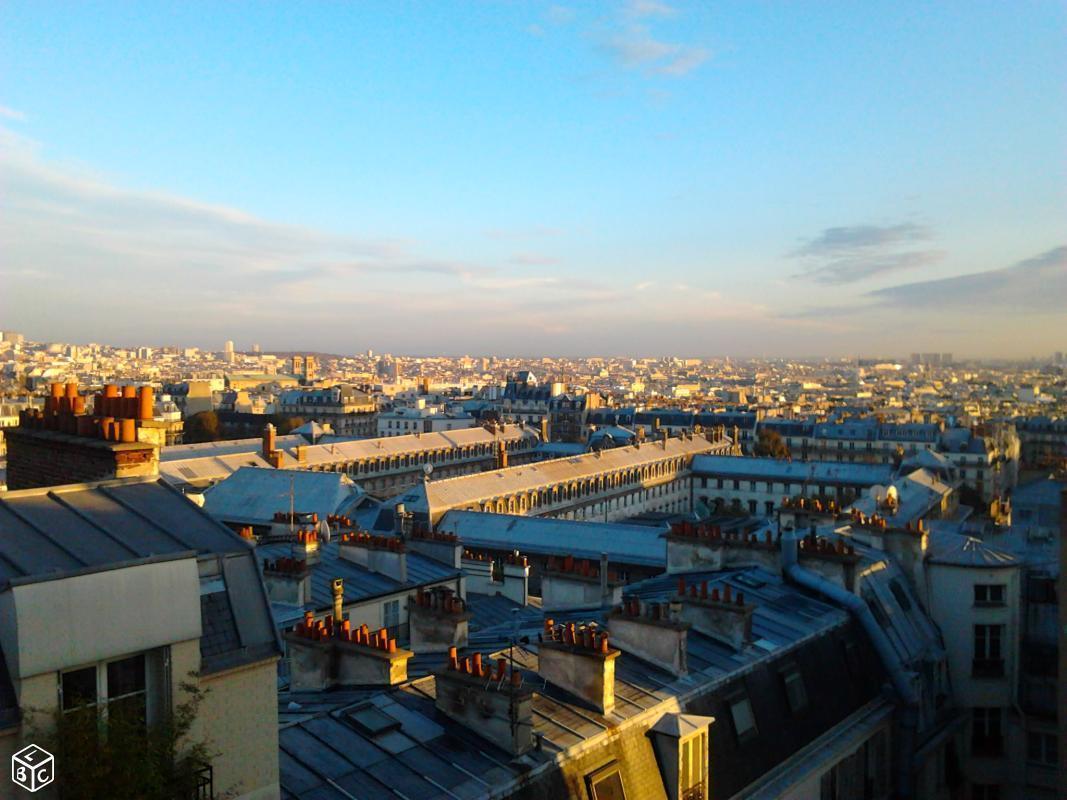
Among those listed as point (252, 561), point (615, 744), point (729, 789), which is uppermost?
point (252, 561)

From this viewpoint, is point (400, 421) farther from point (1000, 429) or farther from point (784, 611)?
point (784, 611)

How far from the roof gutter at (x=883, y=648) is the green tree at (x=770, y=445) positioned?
277 ft

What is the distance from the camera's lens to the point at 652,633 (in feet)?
42.8

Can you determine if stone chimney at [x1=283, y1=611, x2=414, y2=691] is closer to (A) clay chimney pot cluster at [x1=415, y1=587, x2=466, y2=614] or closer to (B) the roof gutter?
(A) clay chimney pot cluster at [x1=415, y1=587, x2=466, y2=614]

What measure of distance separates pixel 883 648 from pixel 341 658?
9.67 meters

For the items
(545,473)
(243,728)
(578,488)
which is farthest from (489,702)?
(578,488)

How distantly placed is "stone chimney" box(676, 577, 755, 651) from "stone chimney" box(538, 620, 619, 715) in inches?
113

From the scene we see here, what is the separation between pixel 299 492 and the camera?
159 feet

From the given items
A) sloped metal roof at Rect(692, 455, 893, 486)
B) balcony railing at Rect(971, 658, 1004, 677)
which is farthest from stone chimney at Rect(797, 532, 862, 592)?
sloped metal roof at Rect(692, 455, 893, 486)

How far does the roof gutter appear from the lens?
15719 millimetres

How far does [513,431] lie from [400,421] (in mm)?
32686

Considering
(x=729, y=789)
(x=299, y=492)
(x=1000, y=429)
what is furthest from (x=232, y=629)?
(x=1000, y=429)

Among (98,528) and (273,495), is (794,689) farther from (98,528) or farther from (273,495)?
(273,495)

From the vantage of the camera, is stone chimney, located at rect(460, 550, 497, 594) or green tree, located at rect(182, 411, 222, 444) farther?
green tree, located at rect(182, 411, 222, 444)
